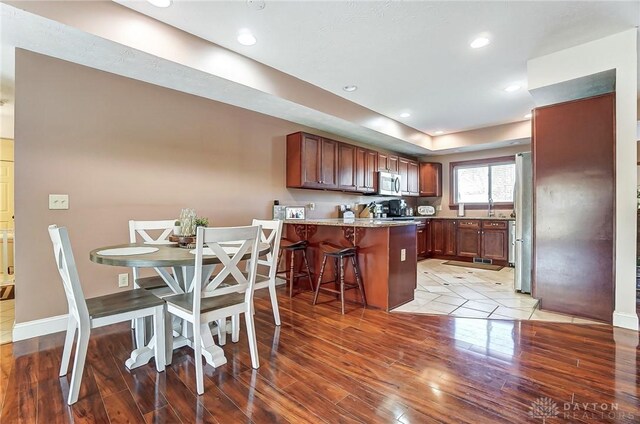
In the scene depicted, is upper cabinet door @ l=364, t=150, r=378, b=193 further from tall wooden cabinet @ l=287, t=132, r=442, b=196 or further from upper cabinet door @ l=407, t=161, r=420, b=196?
upper cabinet door @ l=407, t=161, r=420, b=196

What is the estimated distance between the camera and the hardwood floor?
1.59 meters

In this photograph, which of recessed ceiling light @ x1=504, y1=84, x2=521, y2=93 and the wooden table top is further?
recessed ceiling light @ x1=504, y1=84, x2=521, y2=93

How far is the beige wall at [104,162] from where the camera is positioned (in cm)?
255

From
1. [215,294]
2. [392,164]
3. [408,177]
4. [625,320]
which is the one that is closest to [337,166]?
[392,164]

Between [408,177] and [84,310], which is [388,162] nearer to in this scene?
[408,177]

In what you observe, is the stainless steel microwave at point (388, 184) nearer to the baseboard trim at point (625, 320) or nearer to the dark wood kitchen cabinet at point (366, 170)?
the dark wood kitchen cabinet at point (366, 170)

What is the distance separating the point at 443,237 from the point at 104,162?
6.03 m

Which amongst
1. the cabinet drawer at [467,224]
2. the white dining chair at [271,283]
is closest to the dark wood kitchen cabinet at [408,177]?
the cabinet drawer at [467,224]

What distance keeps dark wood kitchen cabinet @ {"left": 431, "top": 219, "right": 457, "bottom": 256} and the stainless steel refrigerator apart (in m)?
2.35

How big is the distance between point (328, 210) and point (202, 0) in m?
3.62

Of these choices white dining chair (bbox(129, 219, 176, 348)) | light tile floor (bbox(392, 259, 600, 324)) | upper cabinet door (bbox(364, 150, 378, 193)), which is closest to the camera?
white dining chair (bbox(129, 219, 176, 348))

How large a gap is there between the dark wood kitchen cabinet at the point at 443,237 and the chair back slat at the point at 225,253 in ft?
17.4

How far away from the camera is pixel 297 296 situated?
3.75m

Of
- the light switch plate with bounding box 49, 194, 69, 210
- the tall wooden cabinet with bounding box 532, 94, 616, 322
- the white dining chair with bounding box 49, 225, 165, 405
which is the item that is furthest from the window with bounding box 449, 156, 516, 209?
the light switch plate with bounding box 49, 194, 69, 210
